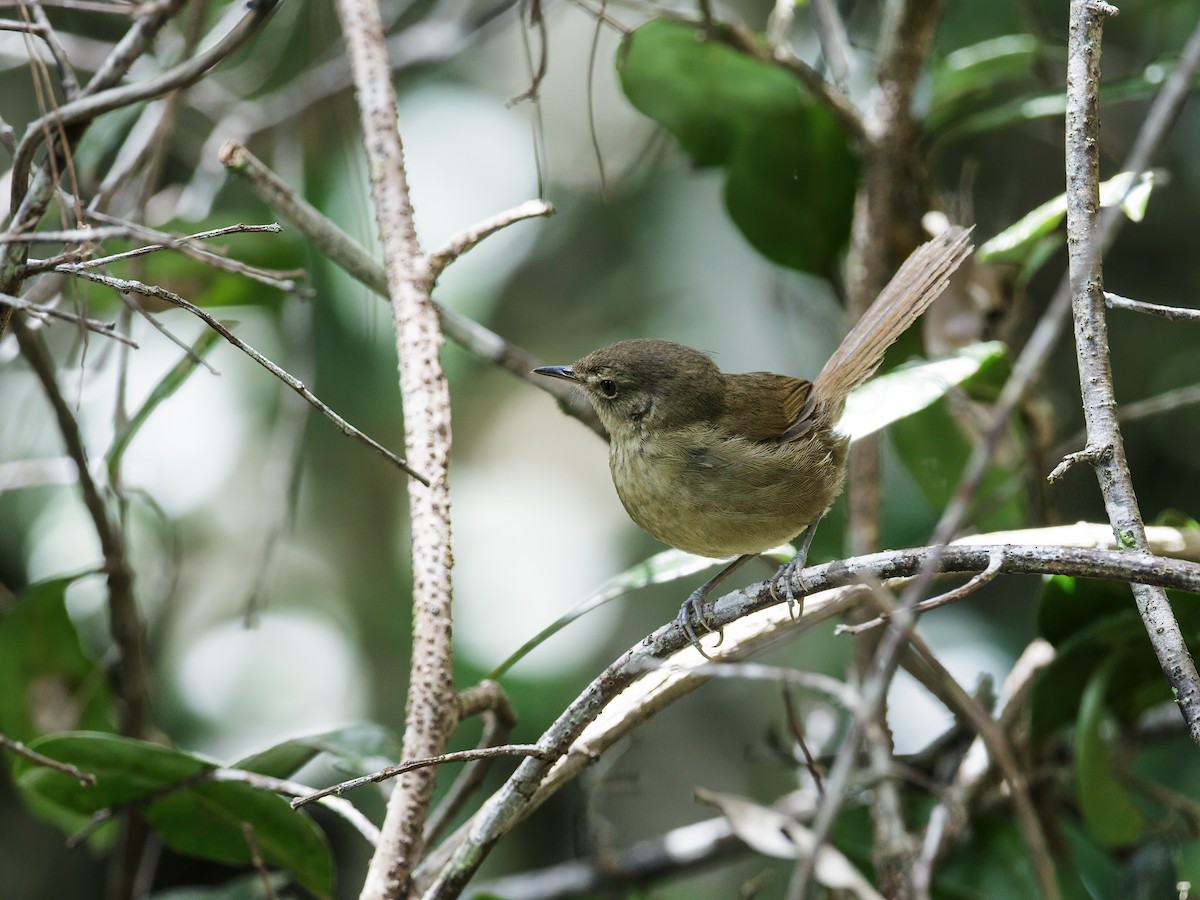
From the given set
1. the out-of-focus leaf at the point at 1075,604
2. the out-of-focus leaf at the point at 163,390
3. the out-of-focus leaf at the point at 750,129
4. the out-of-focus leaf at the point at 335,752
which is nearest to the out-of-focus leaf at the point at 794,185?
the out-of-focus leaf at the point at 750,129

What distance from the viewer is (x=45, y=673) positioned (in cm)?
305

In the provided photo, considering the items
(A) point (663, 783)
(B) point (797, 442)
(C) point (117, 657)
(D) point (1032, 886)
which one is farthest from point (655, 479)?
(A) point (663, 783)

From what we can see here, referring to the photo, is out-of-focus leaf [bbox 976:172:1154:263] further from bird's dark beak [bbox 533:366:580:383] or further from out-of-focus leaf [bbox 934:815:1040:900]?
out-of-focus leaf [bbox 934:815:1040:900]

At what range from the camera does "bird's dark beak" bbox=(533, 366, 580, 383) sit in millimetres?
2914

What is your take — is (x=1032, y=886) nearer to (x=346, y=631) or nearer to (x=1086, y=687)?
(x=1086, y=687)

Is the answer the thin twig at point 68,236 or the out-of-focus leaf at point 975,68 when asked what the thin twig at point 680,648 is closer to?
the thin twig at point 68,236

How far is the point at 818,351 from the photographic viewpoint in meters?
4.55

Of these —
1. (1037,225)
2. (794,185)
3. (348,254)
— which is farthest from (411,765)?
(794,185)

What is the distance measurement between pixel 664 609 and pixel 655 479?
1546mm

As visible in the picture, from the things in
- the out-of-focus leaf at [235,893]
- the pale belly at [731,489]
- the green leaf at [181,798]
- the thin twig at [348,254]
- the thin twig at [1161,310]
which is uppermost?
the thin twig at [348,254]

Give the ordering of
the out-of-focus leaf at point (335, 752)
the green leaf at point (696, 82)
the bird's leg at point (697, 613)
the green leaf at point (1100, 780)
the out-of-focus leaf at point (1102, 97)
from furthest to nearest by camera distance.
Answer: the green leaf at point (696, 82)
the out-of-focus leaf at point (1102, 97)
the green leaf at point (1100, 780)
the out-of-focus leaf at point (335, 752)
the bird's leg at point (697, 613)

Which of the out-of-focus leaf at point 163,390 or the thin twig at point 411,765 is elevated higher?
the out-of-focus leaf at point 163,390

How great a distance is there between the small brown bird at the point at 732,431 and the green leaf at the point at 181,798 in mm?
952

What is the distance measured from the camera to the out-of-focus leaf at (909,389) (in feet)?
8.20
